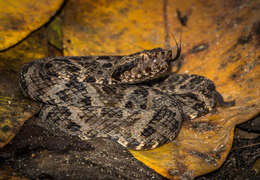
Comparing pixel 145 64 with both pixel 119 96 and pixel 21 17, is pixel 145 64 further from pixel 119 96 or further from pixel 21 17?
pixel 21 17

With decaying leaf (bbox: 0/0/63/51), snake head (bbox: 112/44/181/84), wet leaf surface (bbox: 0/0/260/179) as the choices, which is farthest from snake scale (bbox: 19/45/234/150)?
decaying leaf (bbox: 0/0/63/51)

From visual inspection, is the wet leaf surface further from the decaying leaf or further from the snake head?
the snake head

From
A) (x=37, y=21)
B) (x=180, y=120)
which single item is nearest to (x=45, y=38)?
(x=37, y=21)

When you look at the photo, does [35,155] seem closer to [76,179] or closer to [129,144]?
[76,179]

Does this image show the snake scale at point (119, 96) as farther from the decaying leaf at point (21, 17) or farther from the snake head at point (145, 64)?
the decaying leaf at point (21, 17)

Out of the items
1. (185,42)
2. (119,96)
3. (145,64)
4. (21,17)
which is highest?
(21,17)

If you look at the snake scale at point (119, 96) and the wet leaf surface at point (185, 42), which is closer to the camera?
the wet leaf surface at point (185, 42)

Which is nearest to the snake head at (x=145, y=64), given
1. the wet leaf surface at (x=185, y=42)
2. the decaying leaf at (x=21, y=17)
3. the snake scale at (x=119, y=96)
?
the snake scale at (x=119, y=96)

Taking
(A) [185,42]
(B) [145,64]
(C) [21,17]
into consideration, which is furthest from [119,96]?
(C) [21,17]
